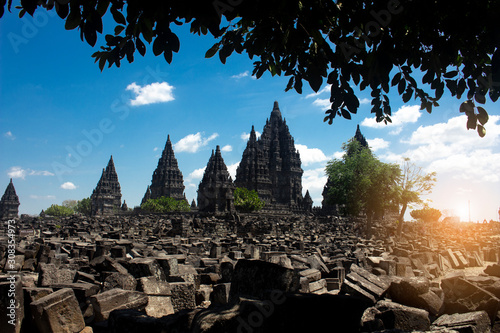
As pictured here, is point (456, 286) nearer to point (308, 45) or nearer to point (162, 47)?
point (308, 45)

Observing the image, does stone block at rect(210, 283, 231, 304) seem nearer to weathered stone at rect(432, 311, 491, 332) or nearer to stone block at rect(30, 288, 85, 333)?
stone block at rect(30, 288, 85, 333)

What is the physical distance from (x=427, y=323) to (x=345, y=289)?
1.04 metres

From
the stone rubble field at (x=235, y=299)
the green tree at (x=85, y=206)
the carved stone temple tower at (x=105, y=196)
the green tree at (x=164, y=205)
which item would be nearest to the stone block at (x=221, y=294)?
the stone rubble field at (x=235, y=299)

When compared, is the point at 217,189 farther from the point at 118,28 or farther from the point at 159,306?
the point at 118,28

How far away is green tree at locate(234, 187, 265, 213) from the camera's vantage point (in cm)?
4784

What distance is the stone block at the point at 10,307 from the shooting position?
10.3 feet

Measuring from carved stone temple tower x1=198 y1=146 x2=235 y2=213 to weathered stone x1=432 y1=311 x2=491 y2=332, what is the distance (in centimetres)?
2862

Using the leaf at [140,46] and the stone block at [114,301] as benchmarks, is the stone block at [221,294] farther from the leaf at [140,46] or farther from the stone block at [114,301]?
the leaf at [140,46]

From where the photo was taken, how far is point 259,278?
4.04 meters

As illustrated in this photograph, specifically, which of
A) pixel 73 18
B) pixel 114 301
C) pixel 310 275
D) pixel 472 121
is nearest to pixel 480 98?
pixel 472 121

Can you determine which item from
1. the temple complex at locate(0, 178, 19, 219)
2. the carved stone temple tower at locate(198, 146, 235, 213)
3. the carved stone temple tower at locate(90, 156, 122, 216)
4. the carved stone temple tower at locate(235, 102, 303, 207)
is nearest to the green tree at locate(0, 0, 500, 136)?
the carved stone temple tower at locate(198, 146, 235, 213)

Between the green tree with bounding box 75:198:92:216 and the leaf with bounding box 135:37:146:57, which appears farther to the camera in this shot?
the green tree with bounding box 75:198:92:216

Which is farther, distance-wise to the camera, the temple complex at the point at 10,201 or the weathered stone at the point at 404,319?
the temple complex at the point at 10,201

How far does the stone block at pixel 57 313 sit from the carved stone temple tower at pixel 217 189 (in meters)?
28.6
